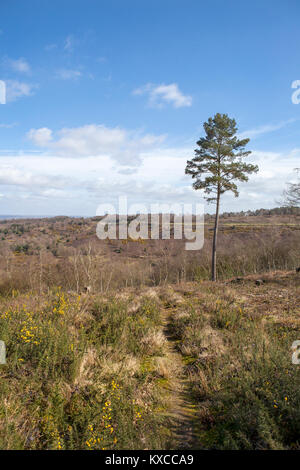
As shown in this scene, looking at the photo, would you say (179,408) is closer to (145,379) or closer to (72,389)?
(145,379)

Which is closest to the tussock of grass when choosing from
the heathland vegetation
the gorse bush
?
the heathland vegetation

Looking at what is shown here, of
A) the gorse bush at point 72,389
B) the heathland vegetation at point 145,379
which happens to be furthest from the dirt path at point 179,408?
the gorse bush at point 72,389

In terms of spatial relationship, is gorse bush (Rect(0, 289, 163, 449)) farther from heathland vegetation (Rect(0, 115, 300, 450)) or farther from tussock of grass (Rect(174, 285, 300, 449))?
tussock of grass (Rect(174, 285, 300, 449))

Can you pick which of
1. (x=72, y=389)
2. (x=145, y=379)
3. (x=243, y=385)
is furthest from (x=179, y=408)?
(x=72, y=389)

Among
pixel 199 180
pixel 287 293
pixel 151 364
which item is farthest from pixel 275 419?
pixel 199 180

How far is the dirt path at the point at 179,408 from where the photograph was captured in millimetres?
2680

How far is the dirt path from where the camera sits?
2.68m

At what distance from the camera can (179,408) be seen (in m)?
3.30

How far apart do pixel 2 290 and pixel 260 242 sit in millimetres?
27725

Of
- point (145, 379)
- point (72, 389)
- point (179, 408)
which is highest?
point (72, 389)

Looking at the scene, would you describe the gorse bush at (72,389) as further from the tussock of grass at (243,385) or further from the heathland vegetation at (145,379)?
the tussock of grass at (243,385)

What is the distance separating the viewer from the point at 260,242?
2811cm

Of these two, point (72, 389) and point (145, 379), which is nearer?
point (72, 389)
